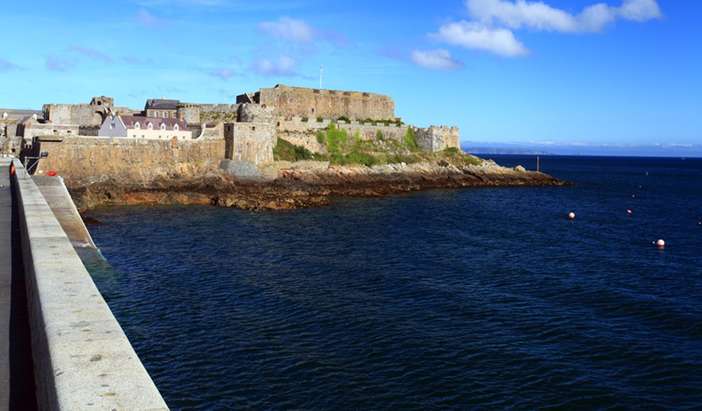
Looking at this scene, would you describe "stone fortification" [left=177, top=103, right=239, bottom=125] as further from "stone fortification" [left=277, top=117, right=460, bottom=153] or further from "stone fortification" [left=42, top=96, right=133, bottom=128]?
"stone fortification" [left=42, top=96, right=133, bottom=128]

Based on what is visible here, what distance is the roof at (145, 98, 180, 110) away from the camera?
2534 inches

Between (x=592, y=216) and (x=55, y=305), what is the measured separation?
5036 cm

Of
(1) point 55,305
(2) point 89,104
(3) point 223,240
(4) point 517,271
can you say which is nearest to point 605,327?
(4) point 517,271

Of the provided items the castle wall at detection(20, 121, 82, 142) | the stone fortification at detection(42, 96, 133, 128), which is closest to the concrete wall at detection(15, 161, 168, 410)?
the castle wall at detection(20, 121, 82, 142)

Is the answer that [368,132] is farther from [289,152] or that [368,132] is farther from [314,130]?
[289,152]

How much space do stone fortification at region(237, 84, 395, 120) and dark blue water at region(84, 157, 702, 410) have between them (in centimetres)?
3477

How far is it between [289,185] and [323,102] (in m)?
23.4

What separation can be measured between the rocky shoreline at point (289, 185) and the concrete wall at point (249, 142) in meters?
1.96

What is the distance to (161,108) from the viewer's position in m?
64.2

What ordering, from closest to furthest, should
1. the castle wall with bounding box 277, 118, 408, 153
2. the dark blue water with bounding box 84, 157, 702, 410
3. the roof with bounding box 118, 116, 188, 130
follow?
the dark blue water with bounding box 84, 157, 702, 410 → the roof with bounding box 118, 116, 188, 130 → the castle wall with bounding box 277, 118, 408, 153

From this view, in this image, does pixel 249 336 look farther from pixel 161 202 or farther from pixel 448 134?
pixel 448 134

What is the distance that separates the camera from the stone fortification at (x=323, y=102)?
72.6 meters

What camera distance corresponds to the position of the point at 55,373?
5.74m

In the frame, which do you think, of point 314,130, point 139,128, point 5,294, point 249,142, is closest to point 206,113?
point 249,142
